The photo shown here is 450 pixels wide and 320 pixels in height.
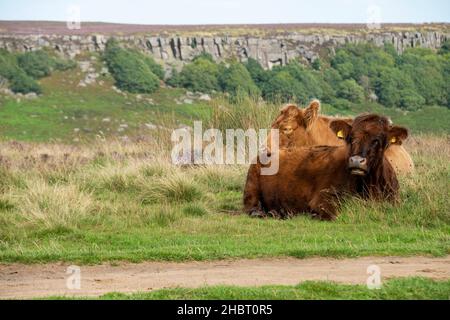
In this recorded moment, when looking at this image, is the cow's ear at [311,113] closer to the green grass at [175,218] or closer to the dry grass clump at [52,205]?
the green grass at [175,218]

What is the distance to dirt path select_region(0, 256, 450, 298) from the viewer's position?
9.02 m

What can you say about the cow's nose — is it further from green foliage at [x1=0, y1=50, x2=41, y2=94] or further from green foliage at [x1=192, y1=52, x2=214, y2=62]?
green foliage at [x1=192, y1=52, x2=214, y2=62]

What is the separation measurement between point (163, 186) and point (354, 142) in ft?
12.7

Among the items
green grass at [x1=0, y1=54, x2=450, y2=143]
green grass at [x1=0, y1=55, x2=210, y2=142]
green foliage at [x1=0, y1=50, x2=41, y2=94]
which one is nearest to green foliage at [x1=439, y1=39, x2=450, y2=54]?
green grass at [x1=0, y1=54, x2=450, y2=143]

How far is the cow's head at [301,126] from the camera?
1627 cm

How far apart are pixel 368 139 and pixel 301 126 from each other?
10.9ft

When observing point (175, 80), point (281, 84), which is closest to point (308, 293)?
point (281, 84)

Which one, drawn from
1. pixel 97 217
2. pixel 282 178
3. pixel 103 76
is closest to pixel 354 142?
pixel 282 178

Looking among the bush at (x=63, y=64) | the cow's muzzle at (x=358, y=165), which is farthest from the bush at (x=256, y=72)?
the cow's muzzle at (x=358, y=165)

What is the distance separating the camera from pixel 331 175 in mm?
13898

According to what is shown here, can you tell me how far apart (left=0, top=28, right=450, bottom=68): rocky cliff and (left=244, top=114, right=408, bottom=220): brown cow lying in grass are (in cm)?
6140

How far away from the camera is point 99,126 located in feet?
181

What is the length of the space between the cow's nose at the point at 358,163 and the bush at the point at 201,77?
55511 mm
